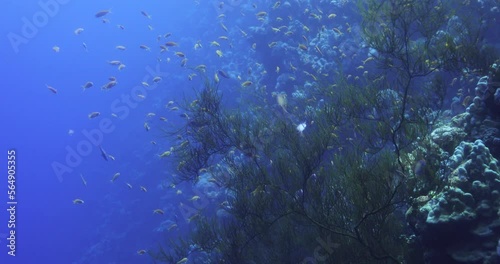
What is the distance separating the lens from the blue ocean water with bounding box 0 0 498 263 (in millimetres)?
20797

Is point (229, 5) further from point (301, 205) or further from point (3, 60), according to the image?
point (3, 60)

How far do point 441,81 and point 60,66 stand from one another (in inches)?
3355

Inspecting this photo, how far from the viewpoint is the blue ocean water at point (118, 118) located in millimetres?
20797
